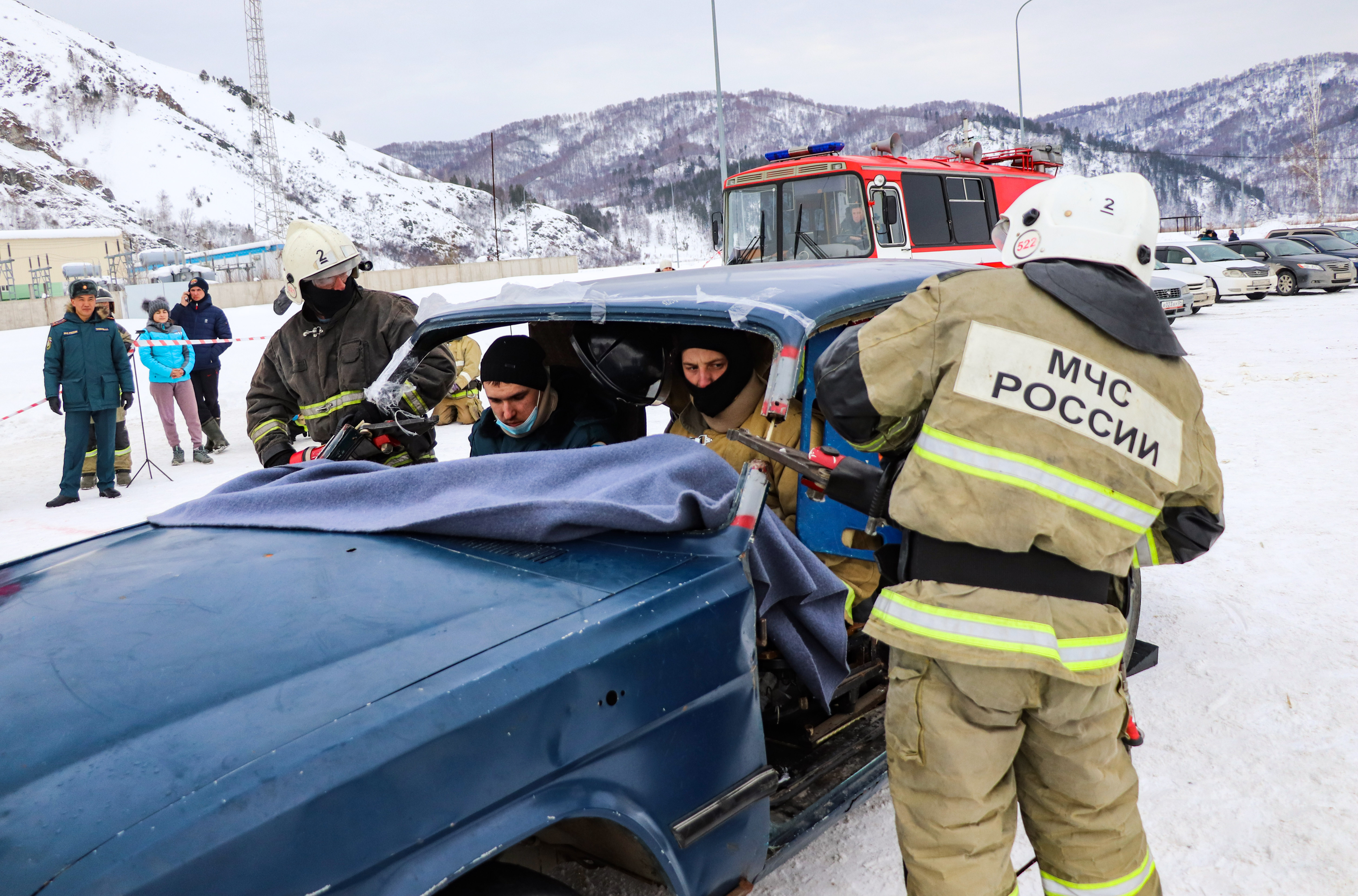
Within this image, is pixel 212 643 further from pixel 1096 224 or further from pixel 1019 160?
pixel 1019 160

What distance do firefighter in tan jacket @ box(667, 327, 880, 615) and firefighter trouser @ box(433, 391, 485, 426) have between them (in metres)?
7.34

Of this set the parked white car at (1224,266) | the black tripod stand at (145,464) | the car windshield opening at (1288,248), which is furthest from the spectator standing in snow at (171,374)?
the car windshield opening at (1288,248)

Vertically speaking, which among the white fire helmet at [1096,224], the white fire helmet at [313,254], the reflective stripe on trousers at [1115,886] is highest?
the white fire helmet at [313,254]

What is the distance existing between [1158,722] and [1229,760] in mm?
302

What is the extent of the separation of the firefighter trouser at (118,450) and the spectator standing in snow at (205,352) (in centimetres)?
120

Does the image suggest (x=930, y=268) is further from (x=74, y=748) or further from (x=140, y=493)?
(x=140, y=493)

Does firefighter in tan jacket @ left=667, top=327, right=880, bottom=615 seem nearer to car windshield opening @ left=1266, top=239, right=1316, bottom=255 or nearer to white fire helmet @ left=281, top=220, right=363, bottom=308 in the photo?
white fire helmet @ left=281, top=220, right=363, bottom=308

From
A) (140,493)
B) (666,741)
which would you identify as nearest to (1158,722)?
(666,741)

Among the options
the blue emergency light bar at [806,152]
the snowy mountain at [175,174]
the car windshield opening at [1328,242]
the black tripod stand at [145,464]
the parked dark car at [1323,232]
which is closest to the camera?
the black tripod stand at [145,464]

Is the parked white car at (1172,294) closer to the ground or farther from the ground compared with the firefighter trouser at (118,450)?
farther from the ground

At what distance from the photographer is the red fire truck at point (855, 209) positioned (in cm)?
1180

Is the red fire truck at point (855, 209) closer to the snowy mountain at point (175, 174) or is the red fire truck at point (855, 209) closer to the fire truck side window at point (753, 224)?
the fire truck side window at point (753, 224)

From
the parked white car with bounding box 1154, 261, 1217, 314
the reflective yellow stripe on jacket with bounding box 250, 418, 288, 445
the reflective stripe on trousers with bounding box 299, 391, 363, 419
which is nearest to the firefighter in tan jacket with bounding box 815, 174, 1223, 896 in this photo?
the reflective stripe on trousers with bounding box 299, 391, 363, 419

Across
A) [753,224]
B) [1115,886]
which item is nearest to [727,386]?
[1115,886]
